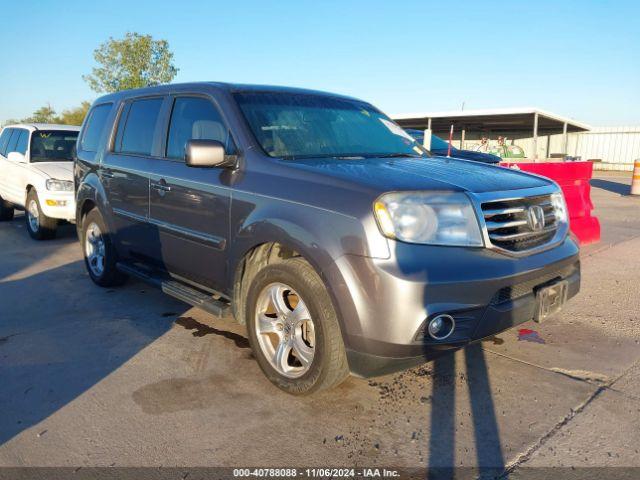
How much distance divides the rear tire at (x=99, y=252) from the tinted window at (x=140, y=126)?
811 mm

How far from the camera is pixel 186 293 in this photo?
3.80 m

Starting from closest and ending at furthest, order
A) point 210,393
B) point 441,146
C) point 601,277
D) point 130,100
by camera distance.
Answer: point 210,393 → point 130,100 → point 601,277 → point 441,146

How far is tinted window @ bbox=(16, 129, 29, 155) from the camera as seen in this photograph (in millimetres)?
8475

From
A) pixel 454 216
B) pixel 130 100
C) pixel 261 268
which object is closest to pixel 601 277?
Result: pixel 454 216

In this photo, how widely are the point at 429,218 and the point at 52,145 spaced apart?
7810 mm

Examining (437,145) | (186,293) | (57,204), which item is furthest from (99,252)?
(437,145)

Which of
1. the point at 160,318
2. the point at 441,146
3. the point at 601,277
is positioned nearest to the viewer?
the point at 160,318

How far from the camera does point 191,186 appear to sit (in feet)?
12.3

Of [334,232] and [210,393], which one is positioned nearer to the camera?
[334,232]

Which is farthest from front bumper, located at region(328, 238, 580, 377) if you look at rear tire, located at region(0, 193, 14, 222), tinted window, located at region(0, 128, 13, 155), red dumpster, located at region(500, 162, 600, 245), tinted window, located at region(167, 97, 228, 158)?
rear tire, located at region(0, 193, 14, 222)

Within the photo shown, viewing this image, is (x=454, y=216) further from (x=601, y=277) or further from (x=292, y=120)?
(x=601, y=277)

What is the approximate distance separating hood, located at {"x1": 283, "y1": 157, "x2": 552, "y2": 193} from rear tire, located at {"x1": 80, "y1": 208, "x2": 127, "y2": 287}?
2570 millimetres

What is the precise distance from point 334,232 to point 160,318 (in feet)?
7.72

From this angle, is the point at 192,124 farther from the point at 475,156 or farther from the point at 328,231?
the point at 475,156
